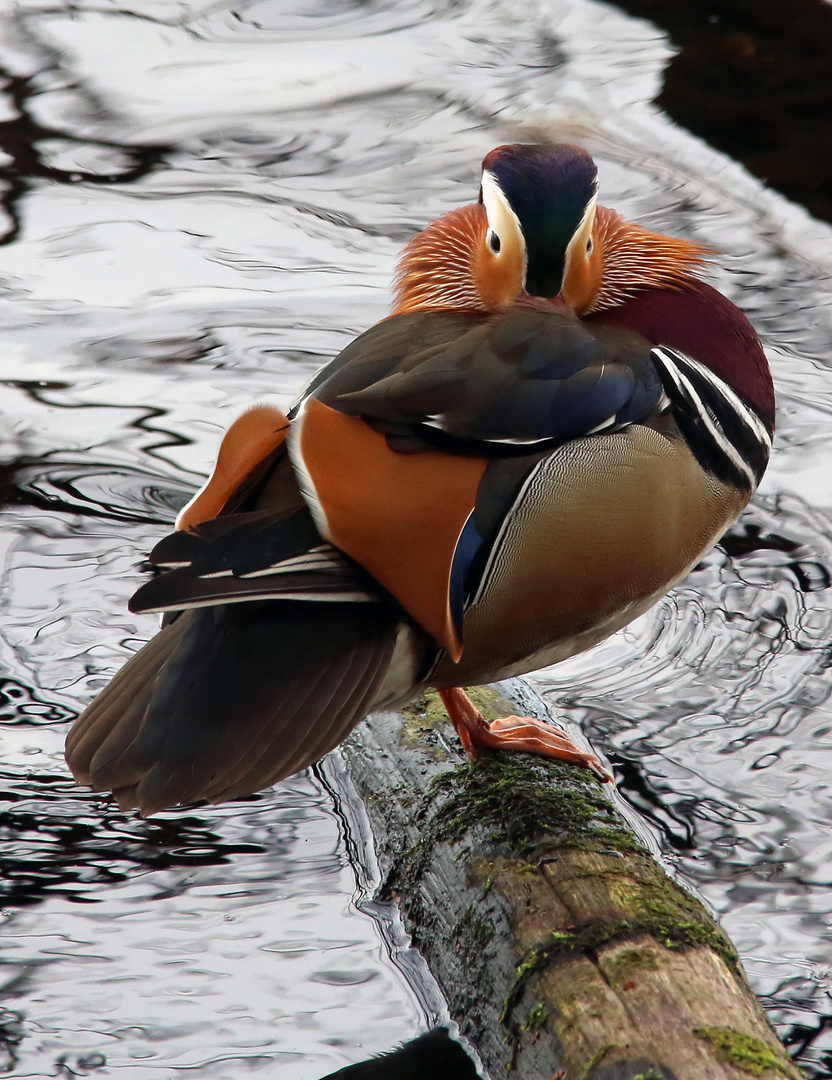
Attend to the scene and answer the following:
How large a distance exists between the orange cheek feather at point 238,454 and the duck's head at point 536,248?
0.55 m

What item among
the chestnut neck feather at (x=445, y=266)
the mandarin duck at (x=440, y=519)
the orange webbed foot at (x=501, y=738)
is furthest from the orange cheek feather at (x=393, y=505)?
the chestnut neck feather at (x=445, y=266)

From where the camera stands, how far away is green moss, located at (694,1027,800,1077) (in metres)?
1.67

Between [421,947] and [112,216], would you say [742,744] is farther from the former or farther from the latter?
[112,216]

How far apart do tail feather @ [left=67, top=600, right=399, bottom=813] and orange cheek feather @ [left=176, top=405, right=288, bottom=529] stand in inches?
6.0

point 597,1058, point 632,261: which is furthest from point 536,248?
point 597,1058

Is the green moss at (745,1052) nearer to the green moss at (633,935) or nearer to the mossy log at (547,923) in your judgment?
the mossy log at (547,923)

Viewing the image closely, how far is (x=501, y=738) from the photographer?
2.58m

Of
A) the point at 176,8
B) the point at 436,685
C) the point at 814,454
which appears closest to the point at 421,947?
the point at 436,685

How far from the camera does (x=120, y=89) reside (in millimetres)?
6125

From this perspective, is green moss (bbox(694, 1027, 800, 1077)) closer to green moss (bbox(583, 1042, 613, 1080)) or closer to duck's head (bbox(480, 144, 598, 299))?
green moss (bbox(583, 1042, 613, 1080))

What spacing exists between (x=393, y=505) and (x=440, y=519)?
73 millimetres

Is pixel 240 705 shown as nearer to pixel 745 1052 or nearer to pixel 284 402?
pixel 745 1052

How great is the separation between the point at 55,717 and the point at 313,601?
1.23m

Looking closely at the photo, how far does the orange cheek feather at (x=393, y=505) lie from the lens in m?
2.09
